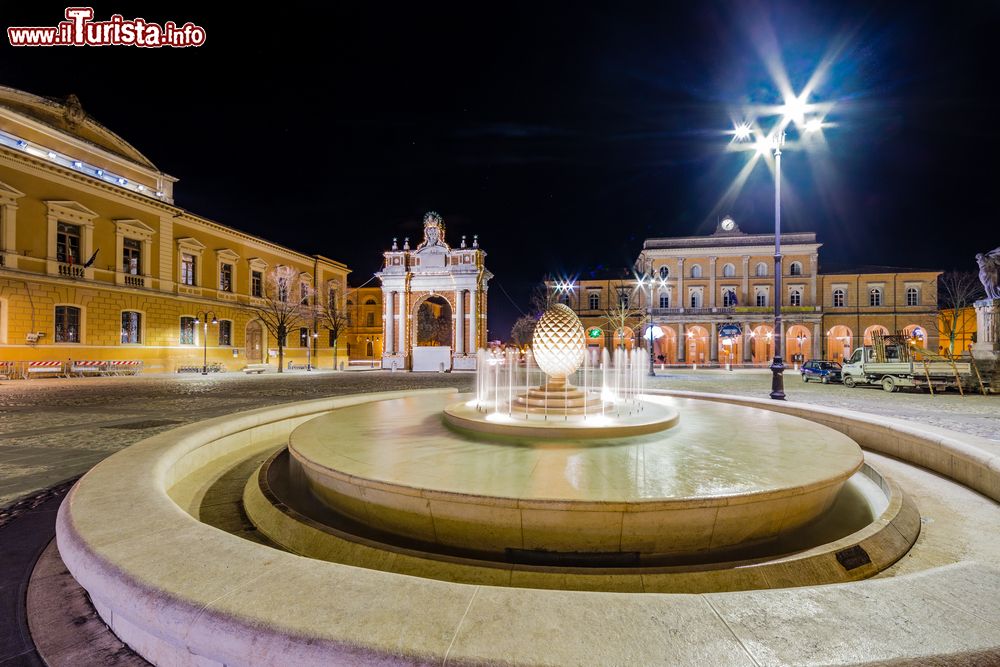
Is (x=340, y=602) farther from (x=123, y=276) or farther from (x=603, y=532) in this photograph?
(x=123, y=276)

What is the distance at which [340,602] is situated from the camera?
180cm

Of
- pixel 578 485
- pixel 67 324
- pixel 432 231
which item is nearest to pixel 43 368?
pixel 67 324

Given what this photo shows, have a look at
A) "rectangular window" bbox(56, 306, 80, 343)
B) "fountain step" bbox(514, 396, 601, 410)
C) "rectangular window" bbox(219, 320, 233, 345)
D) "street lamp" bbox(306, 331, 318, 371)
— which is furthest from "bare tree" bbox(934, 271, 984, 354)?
"rectangular window" bbox(56, 306, 80, 343)

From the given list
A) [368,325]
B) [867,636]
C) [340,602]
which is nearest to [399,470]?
[340,602]

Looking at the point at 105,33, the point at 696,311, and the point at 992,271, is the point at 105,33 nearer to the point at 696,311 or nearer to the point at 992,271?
the point at 992,271

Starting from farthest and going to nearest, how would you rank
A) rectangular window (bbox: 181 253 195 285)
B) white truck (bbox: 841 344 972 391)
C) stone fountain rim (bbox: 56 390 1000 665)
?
rectangular window (bbox: 181 253 195 285)
white truck (bbox: 841 344 972 391)
stone fountain rim (bbox: 56 390 1000 665)

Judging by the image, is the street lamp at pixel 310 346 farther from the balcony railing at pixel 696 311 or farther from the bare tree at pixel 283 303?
the balcony railing at pixel 696 311

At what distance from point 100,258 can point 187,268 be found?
6.38 m

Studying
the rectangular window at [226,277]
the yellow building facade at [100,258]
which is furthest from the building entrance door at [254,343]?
the rectangular window at [226,277]

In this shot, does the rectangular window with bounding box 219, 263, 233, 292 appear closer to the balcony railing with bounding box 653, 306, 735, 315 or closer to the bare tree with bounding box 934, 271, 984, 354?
the balcony railing with bounding box 653, 306, 735, 315

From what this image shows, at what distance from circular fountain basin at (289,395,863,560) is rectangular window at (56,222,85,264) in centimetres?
3054

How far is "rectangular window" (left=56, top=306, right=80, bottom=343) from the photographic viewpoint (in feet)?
81.3

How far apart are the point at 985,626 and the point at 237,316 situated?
42.8 meters

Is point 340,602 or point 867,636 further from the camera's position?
point 340,602
